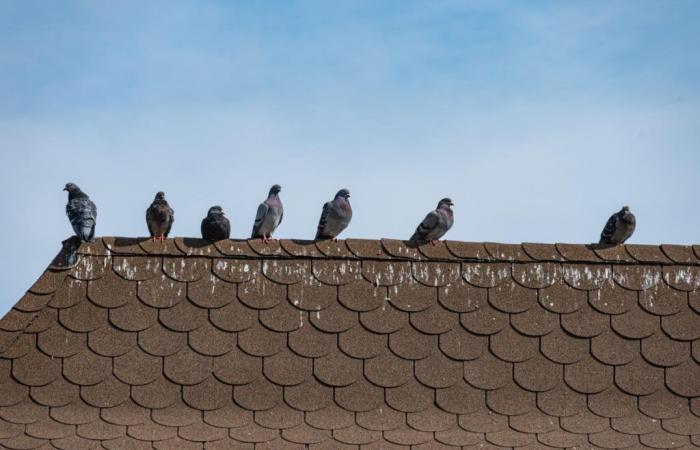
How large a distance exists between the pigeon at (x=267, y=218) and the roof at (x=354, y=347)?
2794 millimetres

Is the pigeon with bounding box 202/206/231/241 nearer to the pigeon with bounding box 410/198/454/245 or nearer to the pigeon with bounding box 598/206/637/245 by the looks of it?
the pigeon with bounding box 410/198/454/245

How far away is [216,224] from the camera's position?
30.0ft

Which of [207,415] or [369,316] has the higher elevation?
[369,316]

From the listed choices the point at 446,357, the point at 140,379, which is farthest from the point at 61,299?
the point at 446,357

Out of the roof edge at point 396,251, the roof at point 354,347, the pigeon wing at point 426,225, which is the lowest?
the roof at point 354,347

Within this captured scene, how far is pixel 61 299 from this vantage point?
290 inches

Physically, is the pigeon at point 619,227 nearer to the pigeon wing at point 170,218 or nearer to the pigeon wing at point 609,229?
the pigeon wing at point 609,229

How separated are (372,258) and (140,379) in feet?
5.15

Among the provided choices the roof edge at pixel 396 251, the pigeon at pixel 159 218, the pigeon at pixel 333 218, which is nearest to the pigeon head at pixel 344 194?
the pigeon at pixel 333 218

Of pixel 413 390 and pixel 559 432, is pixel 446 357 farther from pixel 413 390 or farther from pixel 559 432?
pixel 559 432

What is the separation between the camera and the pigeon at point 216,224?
9.09 m

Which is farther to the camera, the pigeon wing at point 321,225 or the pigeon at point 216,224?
the pigeon wing at point 321,225

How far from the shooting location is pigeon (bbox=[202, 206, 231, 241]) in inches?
358

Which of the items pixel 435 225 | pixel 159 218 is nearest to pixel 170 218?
pixel 159 218
